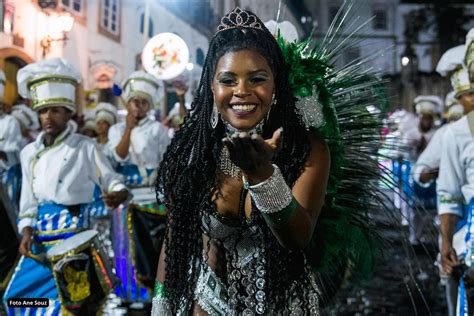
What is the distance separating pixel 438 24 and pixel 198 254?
2186cm

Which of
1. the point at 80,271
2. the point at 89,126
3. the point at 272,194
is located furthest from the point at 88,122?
the point at 272,194

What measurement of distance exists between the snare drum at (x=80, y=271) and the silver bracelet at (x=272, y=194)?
119 inches

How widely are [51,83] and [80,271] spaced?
1312mm

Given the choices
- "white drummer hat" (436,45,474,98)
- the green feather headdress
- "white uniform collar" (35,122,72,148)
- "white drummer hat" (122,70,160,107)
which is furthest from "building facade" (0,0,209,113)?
the green feather headdress

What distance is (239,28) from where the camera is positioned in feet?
8.04

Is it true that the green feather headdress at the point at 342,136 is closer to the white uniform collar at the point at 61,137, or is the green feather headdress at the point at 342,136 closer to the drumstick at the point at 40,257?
the drumstick at the point at 40,257

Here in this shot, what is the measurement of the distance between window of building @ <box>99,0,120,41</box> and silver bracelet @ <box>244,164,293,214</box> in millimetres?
7819

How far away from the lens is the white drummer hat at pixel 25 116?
313 inches

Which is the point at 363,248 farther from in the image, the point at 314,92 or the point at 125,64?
the point at 125,64

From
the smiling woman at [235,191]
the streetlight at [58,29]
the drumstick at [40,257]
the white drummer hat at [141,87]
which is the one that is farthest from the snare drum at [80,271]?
the streetlight at [58,29]

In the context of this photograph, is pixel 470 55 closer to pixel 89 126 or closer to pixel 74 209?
pixel 74 209

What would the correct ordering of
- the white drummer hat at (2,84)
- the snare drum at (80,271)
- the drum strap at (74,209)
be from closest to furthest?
the snare drum at (80,271)
the drum strap at (74,209)
the white drummer hat at (2,84)

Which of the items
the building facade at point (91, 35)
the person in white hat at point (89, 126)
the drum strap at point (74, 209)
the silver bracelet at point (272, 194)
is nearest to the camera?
the silver bracelet at point (272, 194)

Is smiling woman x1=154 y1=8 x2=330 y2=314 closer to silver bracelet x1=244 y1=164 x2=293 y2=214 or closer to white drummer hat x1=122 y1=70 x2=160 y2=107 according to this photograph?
silver bracelet x1=244 y1=164 x2=293 y2=214
